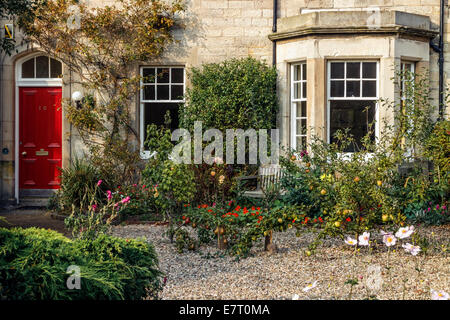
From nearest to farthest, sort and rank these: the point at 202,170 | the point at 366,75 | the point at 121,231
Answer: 1. the point at 121,231
2. the point at 202,170
3. the point at 366,75

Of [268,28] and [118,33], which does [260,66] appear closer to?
[268,28]

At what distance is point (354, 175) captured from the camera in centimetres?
619

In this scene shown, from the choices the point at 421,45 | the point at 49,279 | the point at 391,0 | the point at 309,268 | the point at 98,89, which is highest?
the point at 391,0

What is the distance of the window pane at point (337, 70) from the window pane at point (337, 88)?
113 mm

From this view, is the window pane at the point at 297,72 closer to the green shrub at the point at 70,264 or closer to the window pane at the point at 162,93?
the window pane at the point at 162,93

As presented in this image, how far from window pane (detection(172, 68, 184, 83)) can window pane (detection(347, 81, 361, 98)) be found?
3.36 meters

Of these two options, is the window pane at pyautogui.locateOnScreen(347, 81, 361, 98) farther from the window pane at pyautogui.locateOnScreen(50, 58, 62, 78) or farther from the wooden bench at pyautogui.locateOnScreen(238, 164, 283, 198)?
the window pane at pyautogui.locateOnScreen(50, 58, 62, 78)

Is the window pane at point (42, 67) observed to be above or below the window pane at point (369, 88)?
above

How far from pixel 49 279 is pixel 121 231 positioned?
511cm

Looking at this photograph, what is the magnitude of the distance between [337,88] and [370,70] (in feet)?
2.24

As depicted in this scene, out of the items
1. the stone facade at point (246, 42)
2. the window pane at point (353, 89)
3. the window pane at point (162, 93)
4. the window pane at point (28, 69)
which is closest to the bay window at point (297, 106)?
the stone facade at point (246, 42)

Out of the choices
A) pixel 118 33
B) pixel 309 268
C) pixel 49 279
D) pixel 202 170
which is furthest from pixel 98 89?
pixel 49 279

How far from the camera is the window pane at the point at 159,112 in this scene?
11102mm

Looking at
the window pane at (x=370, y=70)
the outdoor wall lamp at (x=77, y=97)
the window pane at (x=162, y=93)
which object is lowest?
the outdoor wall lamp at (x=77, y=97)
